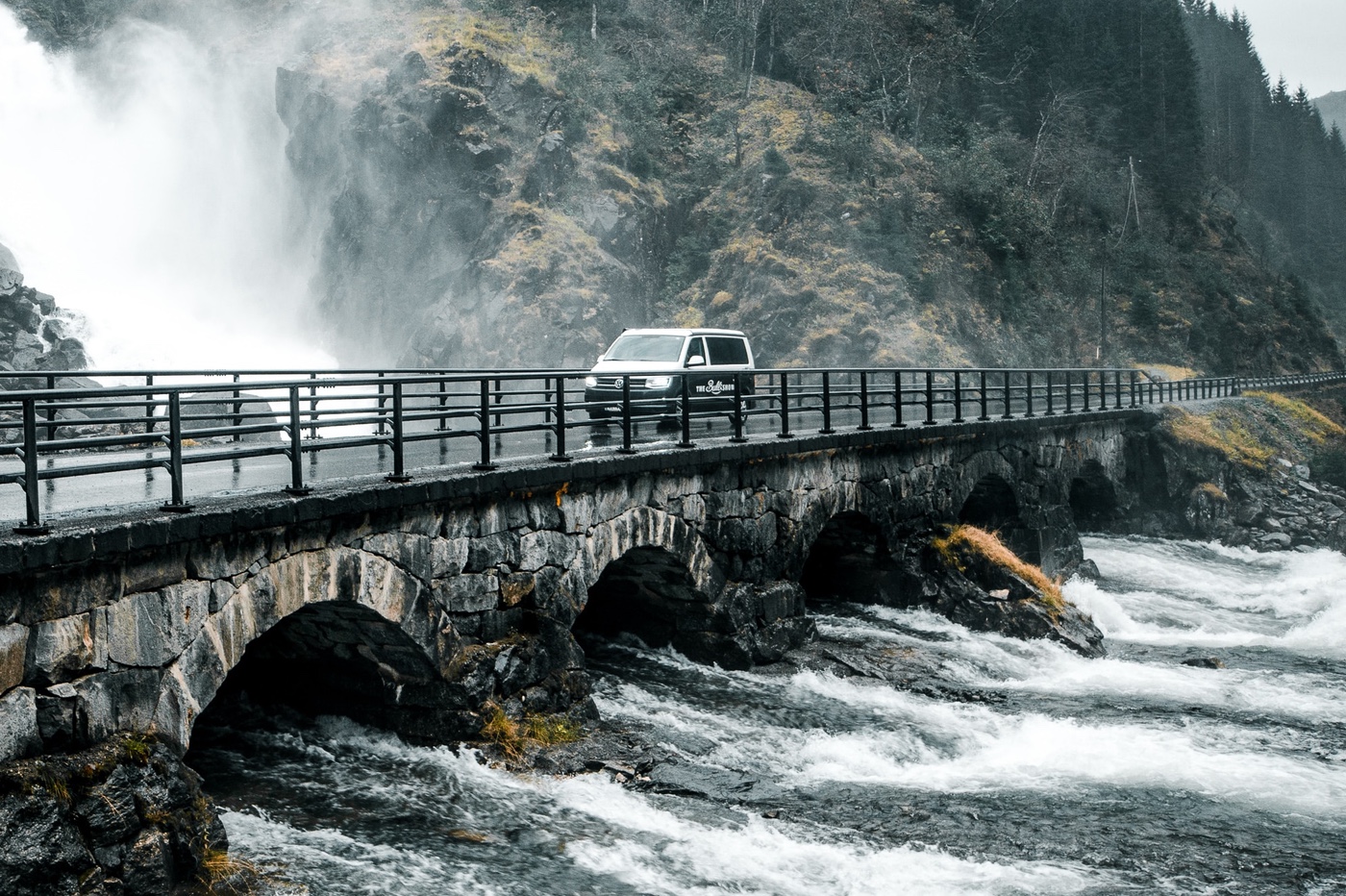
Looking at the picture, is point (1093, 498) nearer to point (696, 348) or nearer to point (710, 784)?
point (696, 348)

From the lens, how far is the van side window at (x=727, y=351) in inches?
836

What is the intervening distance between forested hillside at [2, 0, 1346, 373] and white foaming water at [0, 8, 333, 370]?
2770mm

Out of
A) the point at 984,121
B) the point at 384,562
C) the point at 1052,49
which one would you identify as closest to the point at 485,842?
the point at 384,562

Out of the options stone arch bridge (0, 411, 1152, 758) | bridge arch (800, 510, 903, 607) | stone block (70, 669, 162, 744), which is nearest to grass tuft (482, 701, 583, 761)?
stone arch bridge (0, 411, 1152, 758)

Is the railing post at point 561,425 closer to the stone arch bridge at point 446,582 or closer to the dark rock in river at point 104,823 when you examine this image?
the stone arch bridge at point 446,582

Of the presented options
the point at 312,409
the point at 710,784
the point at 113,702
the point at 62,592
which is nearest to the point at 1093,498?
the point at 312,409

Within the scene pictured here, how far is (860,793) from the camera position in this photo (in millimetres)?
11219

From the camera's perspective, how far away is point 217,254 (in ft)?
163

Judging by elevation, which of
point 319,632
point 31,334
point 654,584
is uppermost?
point 31,334

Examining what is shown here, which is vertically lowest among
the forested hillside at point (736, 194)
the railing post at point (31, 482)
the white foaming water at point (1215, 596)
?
the white foaming water at point (1215, 596)

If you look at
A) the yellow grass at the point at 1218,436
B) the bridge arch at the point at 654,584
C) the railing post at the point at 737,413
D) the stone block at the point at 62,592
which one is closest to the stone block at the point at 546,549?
the bridge arch at the point at 654,584

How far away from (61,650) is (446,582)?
393 cm

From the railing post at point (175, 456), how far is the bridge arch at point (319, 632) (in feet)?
2.28

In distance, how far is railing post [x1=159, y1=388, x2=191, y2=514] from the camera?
26.6ft
